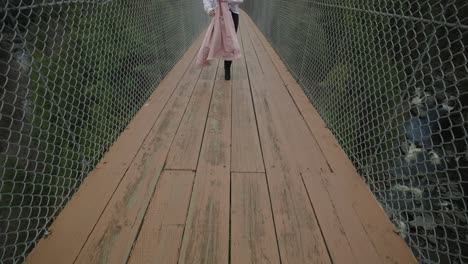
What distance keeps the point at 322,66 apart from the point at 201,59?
4.94ft

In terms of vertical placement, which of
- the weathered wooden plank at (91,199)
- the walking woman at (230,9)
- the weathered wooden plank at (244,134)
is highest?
the walking woman at (230,9)

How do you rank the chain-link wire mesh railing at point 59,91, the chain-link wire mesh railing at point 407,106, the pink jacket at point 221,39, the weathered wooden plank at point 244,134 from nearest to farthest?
the chain-link wire mesh railing at point 407,106, the chain-link wire mesh railing at point 59,91, the weathered wooden plank at point 244,134, the pink jacket at point 221,39

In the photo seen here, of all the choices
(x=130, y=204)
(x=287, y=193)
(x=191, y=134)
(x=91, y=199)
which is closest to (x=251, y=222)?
(x=287, y=193)

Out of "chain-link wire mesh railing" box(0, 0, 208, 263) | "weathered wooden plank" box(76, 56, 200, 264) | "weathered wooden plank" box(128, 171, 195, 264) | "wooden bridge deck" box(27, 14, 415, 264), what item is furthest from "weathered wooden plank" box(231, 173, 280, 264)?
"chain-link wire mesh railing" box(0, 0, 208, 263)

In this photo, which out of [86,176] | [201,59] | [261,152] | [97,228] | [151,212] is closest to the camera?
[97,228]

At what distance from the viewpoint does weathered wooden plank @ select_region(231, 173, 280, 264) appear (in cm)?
142

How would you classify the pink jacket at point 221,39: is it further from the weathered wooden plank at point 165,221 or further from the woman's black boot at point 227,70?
the weathered wooden plank at point 165,221

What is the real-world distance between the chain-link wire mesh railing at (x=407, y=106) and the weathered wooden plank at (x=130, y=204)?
1425 millimetres

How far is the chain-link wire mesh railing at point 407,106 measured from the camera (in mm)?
1395

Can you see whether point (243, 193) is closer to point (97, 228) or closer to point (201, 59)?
point (97, 228)

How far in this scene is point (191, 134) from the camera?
8.18ft

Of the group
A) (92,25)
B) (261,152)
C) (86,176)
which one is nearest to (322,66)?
(261,152)

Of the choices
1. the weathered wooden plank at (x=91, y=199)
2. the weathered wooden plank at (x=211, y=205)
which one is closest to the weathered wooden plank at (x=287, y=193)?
the weathered wooden plank at (x=211, y=205)

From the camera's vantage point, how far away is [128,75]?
9.18ft
